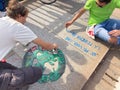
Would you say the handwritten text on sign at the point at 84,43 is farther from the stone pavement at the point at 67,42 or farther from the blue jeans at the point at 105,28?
the blue jeans at the point at 105,28

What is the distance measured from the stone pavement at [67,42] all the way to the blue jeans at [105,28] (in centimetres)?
13

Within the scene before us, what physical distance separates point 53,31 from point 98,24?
671 millimetres

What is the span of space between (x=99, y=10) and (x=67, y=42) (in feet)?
2.09

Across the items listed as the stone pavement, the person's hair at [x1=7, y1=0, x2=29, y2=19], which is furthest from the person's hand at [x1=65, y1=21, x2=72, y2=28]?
the person's hair at [x1=7, y1=0, x2=29, y2=19]

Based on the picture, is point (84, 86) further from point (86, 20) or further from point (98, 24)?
point (86, 20)

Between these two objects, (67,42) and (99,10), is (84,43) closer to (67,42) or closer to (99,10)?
(67,42)

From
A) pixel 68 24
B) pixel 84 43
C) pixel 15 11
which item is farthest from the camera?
pixel 68 24

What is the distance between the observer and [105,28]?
3076 millimetres

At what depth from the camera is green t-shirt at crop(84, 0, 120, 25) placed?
2.99 m

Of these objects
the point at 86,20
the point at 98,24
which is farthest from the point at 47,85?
the point at 86,20

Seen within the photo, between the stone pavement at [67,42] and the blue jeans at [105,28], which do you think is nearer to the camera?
the stone pavement at [67,42]

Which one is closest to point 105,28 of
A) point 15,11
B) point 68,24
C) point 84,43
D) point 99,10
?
point 99,10

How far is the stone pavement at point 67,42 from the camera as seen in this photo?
8.35 ft

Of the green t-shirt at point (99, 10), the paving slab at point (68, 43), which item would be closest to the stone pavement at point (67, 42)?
the paving slab at point (68, 43)
